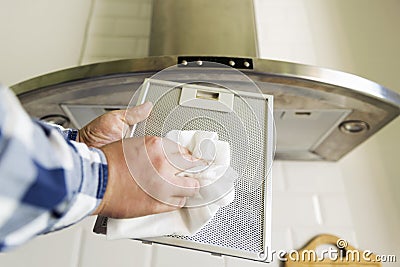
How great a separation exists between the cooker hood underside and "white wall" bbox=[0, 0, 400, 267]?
0.60ft

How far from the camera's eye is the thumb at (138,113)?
1.38 feet

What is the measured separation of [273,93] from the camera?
60cm

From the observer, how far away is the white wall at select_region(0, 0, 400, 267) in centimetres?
76

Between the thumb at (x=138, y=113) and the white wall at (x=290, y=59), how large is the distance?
0.42 metres

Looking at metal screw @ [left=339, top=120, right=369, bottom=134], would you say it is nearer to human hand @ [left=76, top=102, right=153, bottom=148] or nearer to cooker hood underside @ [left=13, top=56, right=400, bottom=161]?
cooker hood underside @ [left=13, top=56, right=400, bottom=161]

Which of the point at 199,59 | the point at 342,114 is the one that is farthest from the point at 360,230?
the point at 199,59

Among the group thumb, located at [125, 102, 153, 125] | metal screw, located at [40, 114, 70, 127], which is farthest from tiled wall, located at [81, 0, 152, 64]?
thumb, located at [125, 102, 153, 125]

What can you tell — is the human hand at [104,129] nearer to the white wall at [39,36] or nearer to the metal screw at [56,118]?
the metal screw at [56,118]

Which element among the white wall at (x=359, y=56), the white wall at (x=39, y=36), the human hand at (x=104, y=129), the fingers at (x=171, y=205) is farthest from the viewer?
the white wall at (x=39, y=36)

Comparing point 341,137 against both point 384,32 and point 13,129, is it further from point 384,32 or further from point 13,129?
point 13,129

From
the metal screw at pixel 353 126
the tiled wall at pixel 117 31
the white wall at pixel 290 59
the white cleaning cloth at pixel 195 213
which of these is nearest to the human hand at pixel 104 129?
the white cleaning cloth at pixel 195 213

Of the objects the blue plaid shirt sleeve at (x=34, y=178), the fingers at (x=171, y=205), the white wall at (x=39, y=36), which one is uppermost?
the white wall at (x=39, y=36)

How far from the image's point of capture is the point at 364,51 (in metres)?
1.07

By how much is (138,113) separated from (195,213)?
0.14 m
